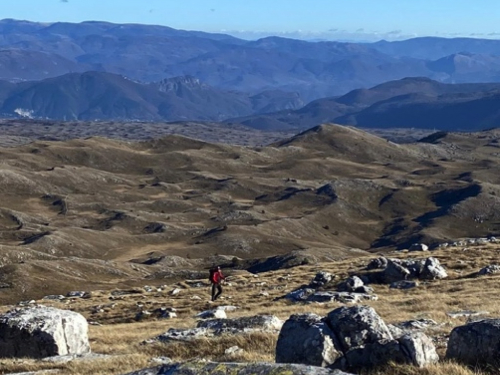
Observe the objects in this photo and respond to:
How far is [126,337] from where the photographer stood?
82.6 feet

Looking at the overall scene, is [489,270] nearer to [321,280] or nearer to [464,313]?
[321,280]

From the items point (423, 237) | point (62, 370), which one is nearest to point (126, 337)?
point (62, 370)

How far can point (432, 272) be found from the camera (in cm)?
4397

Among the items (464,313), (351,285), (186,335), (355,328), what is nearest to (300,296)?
(351,285)

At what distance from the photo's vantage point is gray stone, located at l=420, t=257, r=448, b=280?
43.8 meters

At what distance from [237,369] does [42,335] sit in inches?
425

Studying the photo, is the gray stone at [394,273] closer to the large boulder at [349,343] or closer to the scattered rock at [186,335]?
the scattered rock at [186,335]

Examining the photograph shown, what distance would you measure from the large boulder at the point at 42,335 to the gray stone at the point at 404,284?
78.6 ft

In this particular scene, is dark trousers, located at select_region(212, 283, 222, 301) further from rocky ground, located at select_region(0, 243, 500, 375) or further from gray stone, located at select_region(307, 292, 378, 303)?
gray stone, located at select_region(307, 292, 378, 303)

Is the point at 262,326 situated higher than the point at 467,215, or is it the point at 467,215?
the point at 262,326

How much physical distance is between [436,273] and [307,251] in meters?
52.1

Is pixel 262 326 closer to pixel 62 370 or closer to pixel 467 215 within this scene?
pixel 62 370

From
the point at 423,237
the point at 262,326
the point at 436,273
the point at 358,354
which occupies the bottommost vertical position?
the point at 423,237

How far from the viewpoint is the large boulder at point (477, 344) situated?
44.1 feet
